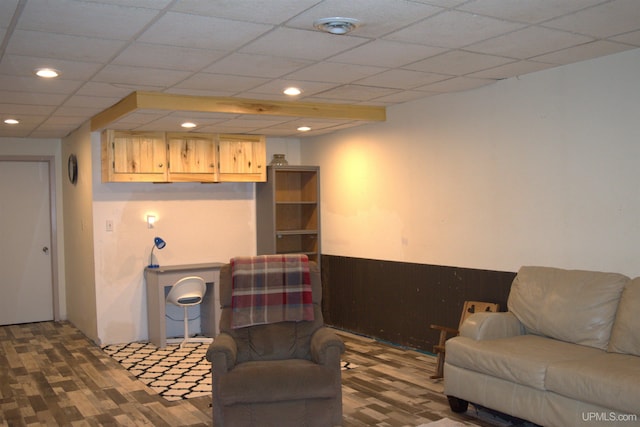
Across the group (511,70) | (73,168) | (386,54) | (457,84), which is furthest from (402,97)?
(73,168)

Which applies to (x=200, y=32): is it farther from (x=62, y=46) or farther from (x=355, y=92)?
(x=355, y=92)

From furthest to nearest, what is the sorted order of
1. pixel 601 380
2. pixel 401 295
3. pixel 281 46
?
pixel 401 295 → pixel 281 46 → pixel 601 380

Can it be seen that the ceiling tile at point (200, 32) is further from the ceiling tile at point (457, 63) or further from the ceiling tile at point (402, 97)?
the ceiling tile at point (402, 97)

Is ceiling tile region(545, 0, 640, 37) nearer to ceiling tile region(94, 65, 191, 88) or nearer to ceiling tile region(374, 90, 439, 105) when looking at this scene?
ceiling tile region(374, 90, 439, 105)

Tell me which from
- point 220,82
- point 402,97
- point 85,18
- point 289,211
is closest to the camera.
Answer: point 85,18

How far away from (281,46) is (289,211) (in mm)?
4029

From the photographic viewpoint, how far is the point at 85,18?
10.0ft

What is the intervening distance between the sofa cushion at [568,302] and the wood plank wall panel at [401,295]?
0.56 m

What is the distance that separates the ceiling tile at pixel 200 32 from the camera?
3.12 m

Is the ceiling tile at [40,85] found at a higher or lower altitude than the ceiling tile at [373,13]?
higher

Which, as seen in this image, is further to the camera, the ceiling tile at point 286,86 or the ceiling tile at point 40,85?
the ceiling tile at point 286,86

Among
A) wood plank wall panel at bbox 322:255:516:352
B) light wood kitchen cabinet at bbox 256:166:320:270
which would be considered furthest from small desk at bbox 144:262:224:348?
wood plank wall panel at bbox 322:255:516:352

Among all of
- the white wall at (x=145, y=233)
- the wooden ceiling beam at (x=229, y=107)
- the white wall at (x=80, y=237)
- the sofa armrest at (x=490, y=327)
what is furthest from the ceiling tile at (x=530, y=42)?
the white wall at (x=80, y=237)

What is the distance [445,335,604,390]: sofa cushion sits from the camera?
3.55 metres
